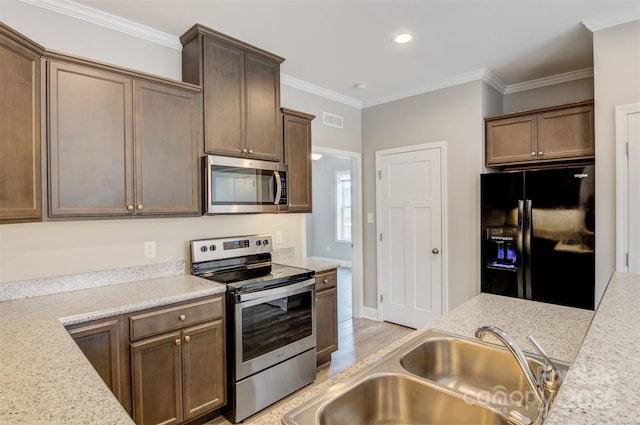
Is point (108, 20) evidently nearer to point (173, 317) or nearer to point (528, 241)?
point (173, 317)

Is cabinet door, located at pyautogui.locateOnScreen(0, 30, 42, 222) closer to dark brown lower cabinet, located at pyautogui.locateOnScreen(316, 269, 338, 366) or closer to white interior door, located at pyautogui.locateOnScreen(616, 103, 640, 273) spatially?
Result: dark brown lower cabinet, located at pyautogui.locateOnScreen(316, 269, 338, 366)

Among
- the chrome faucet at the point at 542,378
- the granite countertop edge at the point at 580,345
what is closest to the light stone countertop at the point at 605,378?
the granite countertop edge at the point at 580,345

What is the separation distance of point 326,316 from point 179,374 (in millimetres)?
1323

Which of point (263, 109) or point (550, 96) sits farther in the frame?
point (550, 96)

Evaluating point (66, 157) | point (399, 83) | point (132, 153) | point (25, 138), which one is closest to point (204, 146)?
point (132, 153)

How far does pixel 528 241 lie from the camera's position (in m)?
3.03

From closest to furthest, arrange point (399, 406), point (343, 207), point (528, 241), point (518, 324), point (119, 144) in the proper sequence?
point (399, 406)
point (518, 324)
point (119, 144)
point (528, 241)
point (343, 207)

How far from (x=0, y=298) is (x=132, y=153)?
107 centimetres

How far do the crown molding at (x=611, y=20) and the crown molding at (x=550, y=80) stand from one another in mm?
934

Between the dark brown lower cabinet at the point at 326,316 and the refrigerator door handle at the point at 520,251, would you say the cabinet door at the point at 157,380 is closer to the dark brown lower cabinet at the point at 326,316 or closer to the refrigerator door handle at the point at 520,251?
the dark brown lower cabinet at the point at 326,316

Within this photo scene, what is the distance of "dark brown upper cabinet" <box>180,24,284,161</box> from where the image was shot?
2.56m

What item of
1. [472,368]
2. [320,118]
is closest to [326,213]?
[320,118]

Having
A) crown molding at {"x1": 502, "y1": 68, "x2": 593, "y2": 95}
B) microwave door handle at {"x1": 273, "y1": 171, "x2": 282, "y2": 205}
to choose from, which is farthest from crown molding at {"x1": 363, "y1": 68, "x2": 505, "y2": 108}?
microwave door handle at {"x1": 273, "y1": 171, "x2": 282, "y2": 205}

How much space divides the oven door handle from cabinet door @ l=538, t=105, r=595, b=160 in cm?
242
